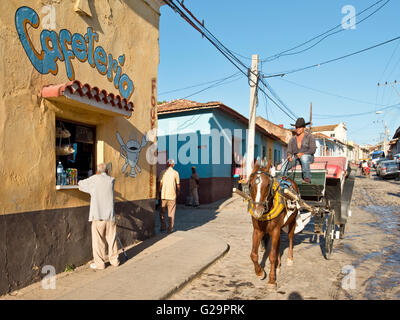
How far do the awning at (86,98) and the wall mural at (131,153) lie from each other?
1.00 m

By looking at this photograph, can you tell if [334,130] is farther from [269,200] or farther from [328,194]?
[269,200]

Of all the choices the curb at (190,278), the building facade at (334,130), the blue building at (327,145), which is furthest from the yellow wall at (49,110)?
the building facade at (334,130)

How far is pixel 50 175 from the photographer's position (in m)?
5.13

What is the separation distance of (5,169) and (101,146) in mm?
2241

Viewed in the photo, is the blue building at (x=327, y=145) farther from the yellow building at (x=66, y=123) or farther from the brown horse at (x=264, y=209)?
the brown horse at (x=264, y=209)

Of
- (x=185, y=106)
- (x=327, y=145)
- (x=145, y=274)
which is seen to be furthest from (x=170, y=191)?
(x=327, y=145)

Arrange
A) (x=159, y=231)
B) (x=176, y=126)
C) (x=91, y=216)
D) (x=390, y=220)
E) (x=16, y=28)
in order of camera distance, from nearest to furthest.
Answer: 1. (x=16, y=28)
2. (x=91, y=216)
3. (x=159, y=231)
4. (x=390, y=220)
5. (x=176, y=126)

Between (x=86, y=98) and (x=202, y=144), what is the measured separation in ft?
34.8

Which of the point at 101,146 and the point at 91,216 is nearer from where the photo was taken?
the point at 91,216

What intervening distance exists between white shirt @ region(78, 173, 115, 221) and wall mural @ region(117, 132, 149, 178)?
4.97 feet

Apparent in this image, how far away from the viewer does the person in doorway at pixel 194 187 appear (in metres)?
14.7
